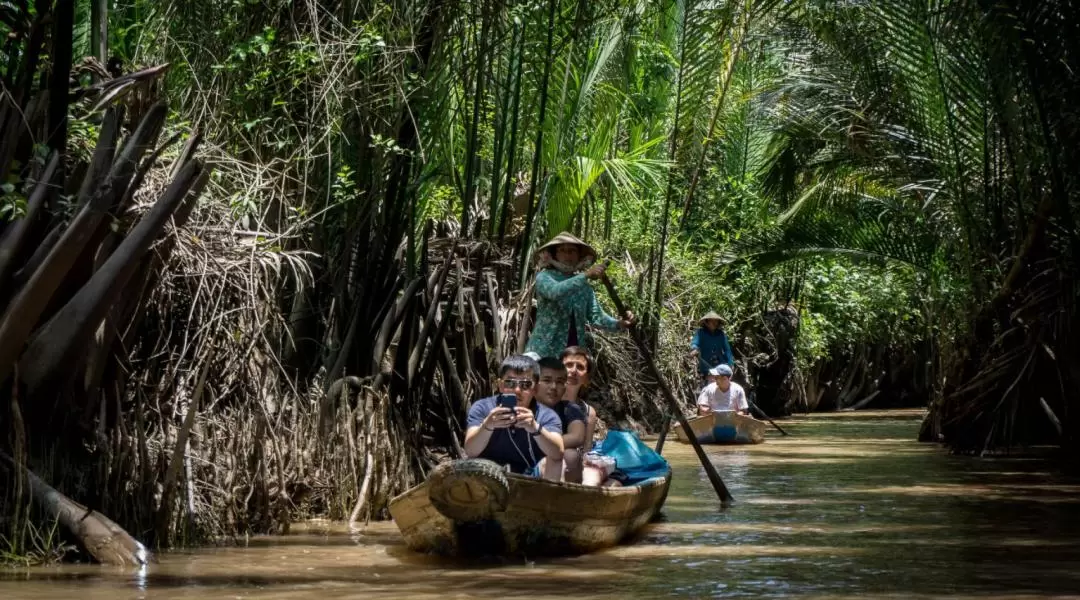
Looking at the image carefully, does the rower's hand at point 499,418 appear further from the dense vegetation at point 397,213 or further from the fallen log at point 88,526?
the fallen log at point 88,526

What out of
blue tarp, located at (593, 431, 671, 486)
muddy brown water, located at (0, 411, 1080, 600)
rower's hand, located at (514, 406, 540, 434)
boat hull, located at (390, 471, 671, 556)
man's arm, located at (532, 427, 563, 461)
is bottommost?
muddy brown water, located at (0, 411, 1080, 600)

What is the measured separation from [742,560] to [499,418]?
156 centimetres

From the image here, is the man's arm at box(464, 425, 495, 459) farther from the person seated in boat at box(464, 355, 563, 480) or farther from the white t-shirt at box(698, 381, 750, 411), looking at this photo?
the white t-shirt at box(698, 381, 750, 411)

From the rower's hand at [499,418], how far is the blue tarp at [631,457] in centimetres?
214

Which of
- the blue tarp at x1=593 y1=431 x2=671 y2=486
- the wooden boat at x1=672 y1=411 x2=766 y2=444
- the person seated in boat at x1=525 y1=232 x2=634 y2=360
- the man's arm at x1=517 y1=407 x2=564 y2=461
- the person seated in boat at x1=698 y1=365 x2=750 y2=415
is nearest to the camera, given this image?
the man's arm at x1=517 y1=407 x2=564 y2=461

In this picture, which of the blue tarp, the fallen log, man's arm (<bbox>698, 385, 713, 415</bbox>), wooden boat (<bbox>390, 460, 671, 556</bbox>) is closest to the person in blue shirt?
man's arm (<bbox>698, 385, 713, 415</bbox>)

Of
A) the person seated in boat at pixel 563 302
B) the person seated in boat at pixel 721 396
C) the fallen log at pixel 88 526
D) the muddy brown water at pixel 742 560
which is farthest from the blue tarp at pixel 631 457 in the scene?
the person seated in boat at pixel 721 396

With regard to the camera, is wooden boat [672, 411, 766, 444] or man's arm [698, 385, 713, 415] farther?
man's arm [698, 385, 713, 415]

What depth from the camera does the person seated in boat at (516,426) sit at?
825 cm

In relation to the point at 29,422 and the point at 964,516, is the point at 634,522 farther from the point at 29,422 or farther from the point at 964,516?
the point at 29,422

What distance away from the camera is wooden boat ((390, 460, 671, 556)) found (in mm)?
7730

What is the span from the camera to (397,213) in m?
10.6

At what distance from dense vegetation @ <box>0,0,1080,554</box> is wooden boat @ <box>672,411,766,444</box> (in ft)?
3.11

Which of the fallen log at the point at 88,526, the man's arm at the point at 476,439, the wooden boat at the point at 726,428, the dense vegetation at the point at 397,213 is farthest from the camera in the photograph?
the wooden boat at the point at 726,428
